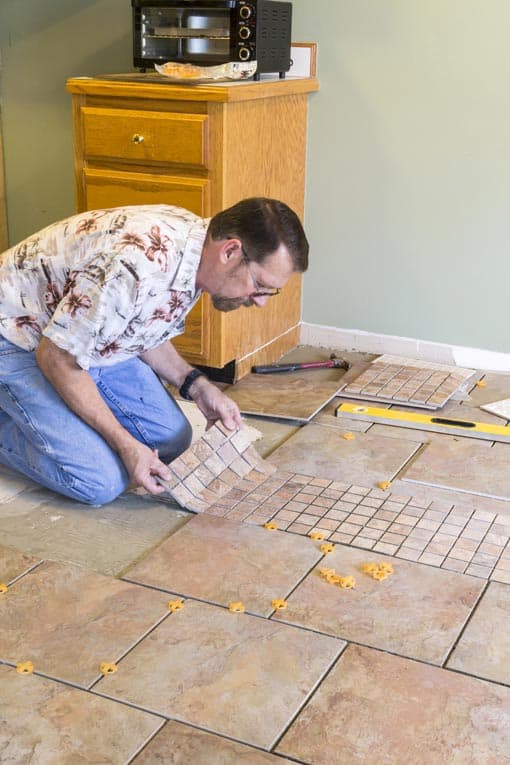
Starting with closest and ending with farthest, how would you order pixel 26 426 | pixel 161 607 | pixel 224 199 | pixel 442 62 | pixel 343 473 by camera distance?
pixel 161 607 < pixel 26 426 < pixel 343 473 < pixel 224 199 < pixel 442 62

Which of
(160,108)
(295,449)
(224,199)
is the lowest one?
(295,449)

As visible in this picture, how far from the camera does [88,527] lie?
2.26m

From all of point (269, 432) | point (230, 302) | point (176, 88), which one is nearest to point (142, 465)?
point (230, 302)

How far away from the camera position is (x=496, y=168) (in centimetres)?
322

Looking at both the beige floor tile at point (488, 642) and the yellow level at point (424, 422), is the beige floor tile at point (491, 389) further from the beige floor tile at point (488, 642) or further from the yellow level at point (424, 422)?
the beige floor tile at point (488, 642)

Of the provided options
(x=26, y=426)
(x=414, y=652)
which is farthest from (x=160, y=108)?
(x=414, y=652)

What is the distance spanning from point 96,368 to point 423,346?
151 cm

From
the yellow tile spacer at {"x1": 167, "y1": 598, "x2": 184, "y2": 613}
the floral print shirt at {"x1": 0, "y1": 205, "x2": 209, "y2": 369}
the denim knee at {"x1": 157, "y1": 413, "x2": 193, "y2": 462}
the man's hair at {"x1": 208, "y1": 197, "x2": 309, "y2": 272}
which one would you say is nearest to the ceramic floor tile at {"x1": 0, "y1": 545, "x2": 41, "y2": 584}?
the yellow tile spacer at {"x1": 167, "y1": 598, "x2": 184, "y2": 613}

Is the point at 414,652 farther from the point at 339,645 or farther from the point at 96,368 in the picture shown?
the point at 96,368

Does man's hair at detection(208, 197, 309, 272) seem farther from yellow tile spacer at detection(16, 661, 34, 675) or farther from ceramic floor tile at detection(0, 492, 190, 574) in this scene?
yellow tile spacer at detection(16, 661, 34, 675)

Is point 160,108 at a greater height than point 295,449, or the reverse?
point 160,108

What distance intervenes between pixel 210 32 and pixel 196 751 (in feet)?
7.53

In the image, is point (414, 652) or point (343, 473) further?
point (343, 473)

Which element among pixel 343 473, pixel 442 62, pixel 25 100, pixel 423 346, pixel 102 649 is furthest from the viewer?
pixel 25 100
